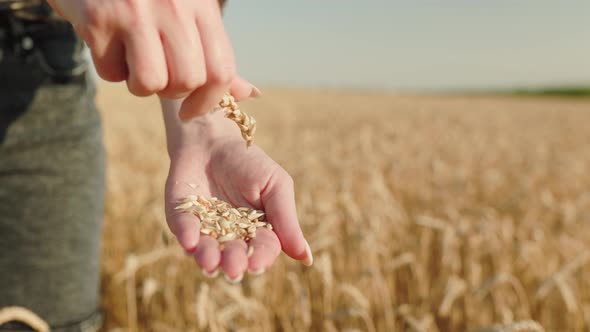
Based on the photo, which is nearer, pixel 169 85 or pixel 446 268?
pixel 169 85

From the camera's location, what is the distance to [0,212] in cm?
175

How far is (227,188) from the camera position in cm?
95

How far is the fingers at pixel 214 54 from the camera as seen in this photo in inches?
28.7

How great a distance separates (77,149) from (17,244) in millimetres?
320

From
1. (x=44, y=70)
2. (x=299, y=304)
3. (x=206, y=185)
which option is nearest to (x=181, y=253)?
(x=299, y=304)

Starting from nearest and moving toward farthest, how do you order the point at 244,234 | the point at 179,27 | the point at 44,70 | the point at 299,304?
the point at 179,27
the point at 244,234
the point at 44,70
the point at 299,304

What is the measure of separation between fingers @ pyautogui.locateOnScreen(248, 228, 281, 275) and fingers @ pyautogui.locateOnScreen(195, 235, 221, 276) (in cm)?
4

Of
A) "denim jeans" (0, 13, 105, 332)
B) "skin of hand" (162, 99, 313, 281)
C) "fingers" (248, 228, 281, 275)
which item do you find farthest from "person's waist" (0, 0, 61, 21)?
"fingers" (248, 228, 281, 275)

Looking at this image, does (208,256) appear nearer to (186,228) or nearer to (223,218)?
(186,228)

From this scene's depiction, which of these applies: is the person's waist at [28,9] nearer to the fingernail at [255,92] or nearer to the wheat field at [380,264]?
the wheat field at [380,264]

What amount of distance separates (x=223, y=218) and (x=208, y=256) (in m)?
0.21

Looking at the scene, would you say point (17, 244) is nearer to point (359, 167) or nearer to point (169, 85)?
point (169, 85)

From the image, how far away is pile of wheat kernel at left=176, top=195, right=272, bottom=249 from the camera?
83 centimetres

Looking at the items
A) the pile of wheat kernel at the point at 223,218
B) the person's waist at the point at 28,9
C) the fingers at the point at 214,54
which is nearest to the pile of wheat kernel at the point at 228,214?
the pile of wheat kernel at the point at 223,218
